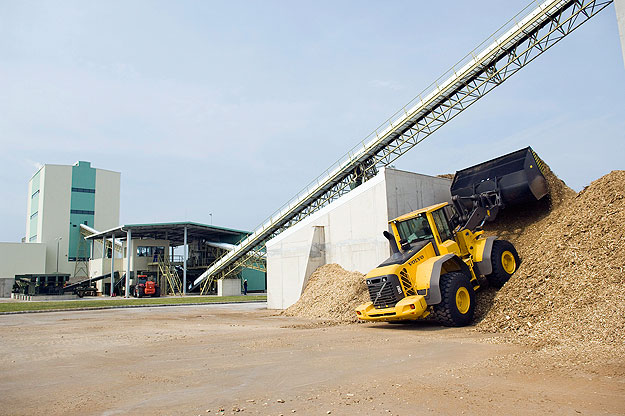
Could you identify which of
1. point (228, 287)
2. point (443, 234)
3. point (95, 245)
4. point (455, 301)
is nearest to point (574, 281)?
point (455, 301)

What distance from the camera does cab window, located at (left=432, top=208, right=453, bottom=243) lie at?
11789 millimetres

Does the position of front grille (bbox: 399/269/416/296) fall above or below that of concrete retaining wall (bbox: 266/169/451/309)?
below

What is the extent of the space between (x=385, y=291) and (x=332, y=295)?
5420 millimetres

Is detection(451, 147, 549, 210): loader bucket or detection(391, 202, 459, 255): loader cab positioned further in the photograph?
detection(451, 147, 549, 210): loader bucket

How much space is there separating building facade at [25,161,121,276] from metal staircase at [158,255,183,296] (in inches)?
858

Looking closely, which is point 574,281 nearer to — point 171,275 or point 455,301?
point 455,301

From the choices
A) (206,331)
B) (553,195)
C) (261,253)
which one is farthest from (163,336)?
(261,253)

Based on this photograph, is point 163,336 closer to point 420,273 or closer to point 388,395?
point 420,273

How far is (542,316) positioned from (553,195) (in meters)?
6.30

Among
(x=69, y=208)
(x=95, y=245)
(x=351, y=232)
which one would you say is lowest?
(x=351, y=232)

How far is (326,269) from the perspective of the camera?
60.7 feet

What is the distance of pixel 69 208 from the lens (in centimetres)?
6419

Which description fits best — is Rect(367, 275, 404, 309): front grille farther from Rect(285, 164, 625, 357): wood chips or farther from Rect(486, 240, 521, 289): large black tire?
Rect(486, 240, 521, 289): large black tire

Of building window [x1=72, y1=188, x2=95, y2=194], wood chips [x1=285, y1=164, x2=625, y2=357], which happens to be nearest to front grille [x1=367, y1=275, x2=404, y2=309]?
wood chips [x1=285, y1=164, x2=625, y2=357]
